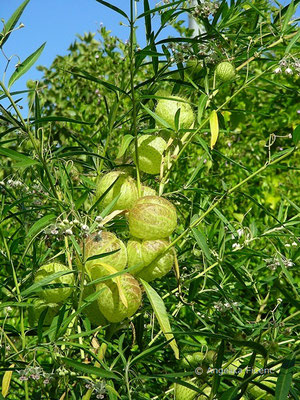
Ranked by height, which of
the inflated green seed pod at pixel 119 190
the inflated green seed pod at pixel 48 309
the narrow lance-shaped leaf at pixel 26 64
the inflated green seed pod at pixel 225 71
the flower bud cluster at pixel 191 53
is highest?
the narrow lance-shaped leaf at pixel 26 64

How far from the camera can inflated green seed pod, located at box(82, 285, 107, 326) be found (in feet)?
3.35

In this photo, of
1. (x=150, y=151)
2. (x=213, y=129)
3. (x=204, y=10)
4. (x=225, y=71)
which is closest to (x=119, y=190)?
(x=150, y=151)

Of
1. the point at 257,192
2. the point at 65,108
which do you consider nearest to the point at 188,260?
the point at 257,192

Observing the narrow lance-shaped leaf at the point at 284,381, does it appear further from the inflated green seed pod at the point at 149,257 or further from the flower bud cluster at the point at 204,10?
the flower bud cluster at the point at 204,10

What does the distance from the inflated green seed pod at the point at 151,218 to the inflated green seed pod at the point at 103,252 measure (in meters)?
0.05

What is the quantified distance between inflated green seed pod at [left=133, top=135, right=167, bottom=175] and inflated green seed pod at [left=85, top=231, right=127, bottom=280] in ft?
0.65

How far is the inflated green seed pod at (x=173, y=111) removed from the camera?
1.10 m

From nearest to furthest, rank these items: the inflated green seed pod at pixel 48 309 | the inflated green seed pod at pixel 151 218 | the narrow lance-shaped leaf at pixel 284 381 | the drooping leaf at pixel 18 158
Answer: the narrow lance-shaped leaf at pixel 284 381 → the drooping leaf at pixel 18 158 → the inflated green seed pod at pixel 151 218 → the inflated green seed pod at pixel 48 309

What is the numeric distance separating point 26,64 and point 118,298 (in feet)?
1.49

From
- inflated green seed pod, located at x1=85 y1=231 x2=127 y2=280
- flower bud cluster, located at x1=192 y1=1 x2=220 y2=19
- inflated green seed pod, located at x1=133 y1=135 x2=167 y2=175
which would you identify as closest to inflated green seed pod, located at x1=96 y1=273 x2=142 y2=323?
inflated green seed pod, located at x1=85 y1=231 x2=127 y2=280

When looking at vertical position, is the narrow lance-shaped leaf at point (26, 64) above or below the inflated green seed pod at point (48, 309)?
above

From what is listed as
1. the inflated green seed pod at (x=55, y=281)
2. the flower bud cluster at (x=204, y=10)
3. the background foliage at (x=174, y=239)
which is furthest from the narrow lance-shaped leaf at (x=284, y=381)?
the flower bud cluster at (x=204, y=10)

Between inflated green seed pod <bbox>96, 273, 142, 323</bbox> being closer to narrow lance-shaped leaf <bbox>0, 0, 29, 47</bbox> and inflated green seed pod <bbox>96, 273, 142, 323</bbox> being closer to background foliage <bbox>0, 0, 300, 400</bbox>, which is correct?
background foliage <bbox>0, 0, 300, 400</bbox>

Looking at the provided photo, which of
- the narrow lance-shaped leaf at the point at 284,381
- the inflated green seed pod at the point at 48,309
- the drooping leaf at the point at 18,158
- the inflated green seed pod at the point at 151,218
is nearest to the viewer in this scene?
the narrow lance-shaped leaf at the point at 284,381
